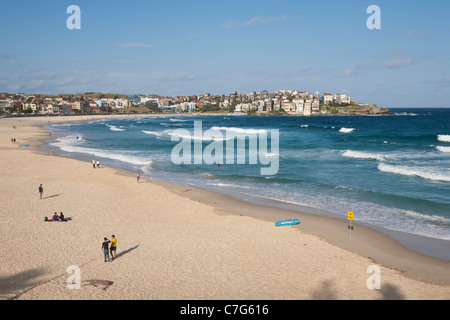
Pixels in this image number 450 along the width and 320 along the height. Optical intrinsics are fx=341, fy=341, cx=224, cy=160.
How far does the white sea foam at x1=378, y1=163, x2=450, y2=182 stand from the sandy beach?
14.6 metres

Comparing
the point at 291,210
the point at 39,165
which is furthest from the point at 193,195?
the point at 39,165

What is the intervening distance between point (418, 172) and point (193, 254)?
24.2 m

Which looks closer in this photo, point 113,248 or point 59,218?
point 113,248

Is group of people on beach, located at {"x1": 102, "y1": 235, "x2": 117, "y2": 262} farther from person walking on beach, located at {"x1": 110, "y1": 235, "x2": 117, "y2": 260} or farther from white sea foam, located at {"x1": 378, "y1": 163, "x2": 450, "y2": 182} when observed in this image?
white sea foam, located at {"x1": 378, "y1": 163, "x2": 450, "y2": 182}

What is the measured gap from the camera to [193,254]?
14258mm

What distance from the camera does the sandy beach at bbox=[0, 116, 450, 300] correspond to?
1127 centimetres

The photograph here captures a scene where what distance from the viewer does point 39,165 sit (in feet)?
113
